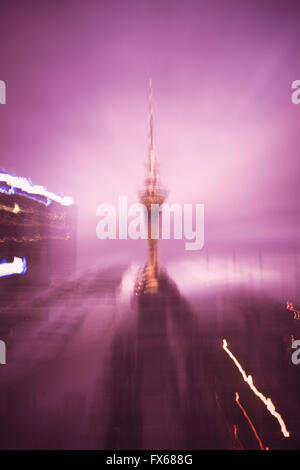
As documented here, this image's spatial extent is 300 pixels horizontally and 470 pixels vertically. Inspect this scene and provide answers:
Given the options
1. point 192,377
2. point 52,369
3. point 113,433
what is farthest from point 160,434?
point 52,369

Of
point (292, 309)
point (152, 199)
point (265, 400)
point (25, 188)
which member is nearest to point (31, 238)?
point (25, 188)

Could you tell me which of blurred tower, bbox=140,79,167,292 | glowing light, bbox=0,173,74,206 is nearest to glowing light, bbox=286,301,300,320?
blurred tower, bbox=140,79,167,292

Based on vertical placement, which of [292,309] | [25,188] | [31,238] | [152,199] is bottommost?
[292,309]

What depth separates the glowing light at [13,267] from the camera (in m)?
23.8

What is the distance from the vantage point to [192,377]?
23.6 feet

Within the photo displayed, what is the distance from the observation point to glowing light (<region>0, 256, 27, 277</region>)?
77.9ft

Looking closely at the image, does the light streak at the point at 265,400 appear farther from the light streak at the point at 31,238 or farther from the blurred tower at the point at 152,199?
the light streak at the point at 31,238

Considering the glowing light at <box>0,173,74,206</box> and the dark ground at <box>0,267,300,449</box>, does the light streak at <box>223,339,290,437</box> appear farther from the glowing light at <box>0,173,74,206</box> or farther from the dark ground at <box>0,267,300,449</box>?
the glowing light at <box>0,173,74,206</box>

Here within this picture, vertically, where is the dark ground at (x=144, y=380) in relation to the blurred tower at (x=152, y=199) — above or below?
below

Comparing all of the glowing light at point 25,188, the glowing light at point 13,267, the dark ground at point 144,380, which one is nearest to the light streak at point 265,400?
the dark ground at point 144,380

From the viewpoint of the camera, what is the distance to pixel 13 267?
25281 mm

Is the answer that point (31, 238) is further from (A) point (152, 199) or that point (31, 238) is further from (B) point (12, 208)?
(A) point (152, 199)
